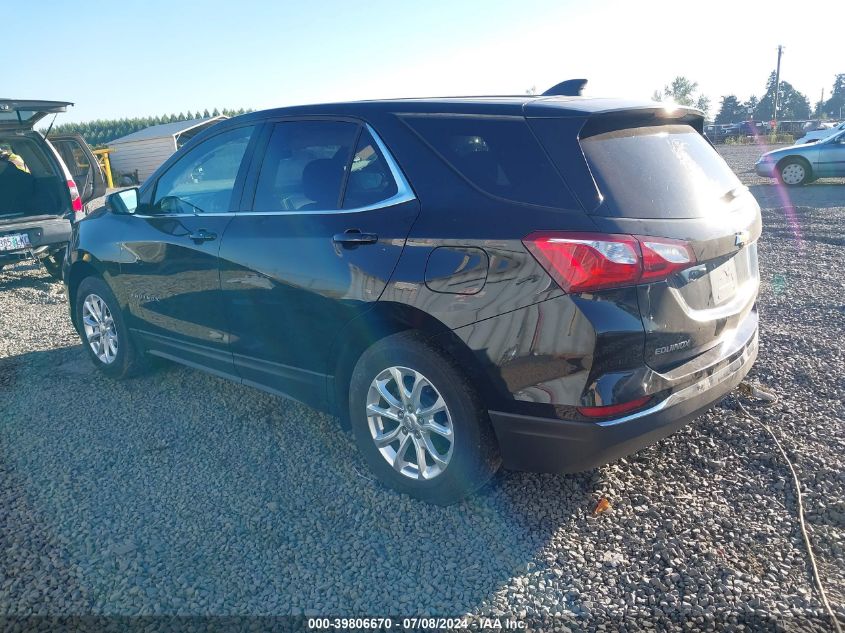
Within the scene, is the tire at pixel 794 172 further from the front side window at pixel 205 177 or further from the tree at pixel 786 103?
the tree at pixel 786 103

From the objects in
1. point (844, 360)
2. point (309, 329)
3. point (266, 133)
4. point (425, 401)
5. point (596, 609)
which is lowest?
point (844, 360)

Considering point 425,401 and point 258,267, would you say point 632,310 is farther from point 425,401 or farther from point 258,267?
point 258,267

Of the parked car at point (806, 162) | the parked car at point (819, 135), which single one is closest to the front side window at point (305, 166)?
the parked car at point (806, 162)

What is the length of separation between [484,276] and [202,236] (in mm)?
1941

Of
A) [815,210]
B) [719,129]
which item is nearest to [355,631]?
[815,210]

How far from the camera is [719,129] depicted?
53.7 meters

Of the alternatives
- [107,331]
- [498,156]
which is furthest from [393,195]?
[107,331]

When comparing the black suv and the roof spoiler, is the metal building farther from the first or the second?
the roof spoiler

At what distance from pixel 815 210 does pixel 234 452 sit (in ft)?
40.9

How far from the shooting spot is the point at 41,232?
303 inches

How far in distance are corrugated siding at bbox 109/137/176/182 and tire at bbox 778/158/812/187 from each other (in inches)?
1064

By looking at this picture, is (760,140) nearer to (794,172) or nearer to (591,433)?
(794,172)

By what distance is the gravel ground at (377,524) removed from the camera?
2.50 m

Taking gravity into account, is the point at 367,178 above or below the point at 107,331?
above
